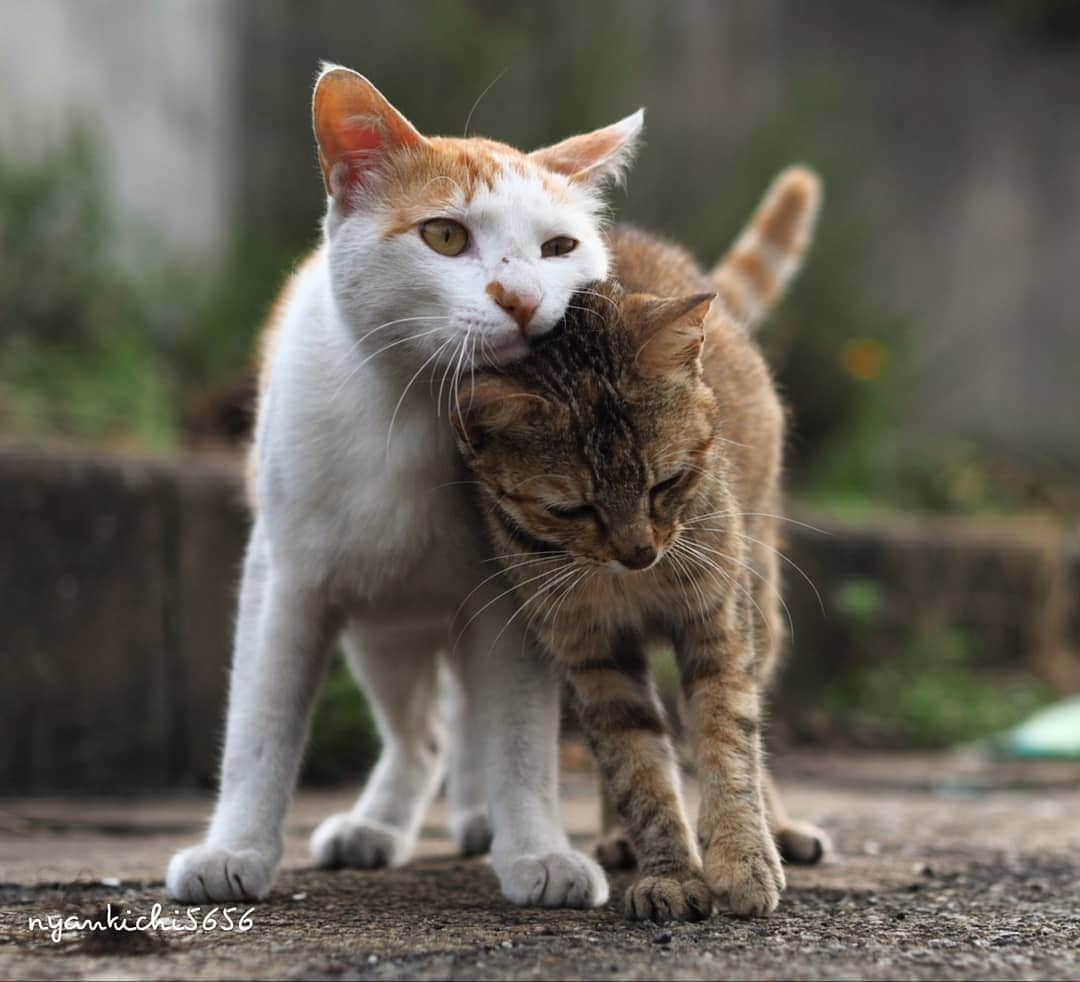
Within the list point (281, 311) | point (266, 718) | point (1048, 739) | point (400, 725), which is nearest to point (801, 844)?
point (400, 725)

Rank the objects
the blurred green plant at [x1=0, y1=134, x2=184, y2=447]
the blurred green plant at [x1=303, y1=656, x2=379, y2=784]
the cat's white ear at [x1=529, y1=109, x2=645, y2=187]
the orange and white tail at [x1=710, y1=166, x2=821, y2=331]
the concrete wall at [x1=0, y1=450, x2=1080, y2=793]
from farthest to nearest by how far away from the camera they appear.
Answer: the blurred green plant at [x1=0, y1=134, x2=184, y2=447]
the blurred green plant at [x1=303, y1=656, x2=379, y2=784]
the concrete wall at [x1=0, y1=450, x2=1080, y2=793]
the orange and white tail at [x1=710, y1=166, x2=821, y2=331]
the cat's white ear at [x1=529, y1=109, x2=645, y2=187]

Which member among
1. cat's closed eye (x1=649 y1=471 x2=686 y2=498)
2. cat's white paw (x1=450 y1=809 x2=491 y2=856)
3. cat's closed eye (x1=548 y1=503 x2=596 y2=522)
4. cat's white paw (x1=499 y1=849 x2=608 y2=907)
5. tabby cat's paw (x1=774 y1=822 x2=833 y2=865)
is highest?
cat's closed eye (x1=649 y1=471 x2=686 y2=498)

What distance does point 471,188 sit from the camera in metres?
2.26

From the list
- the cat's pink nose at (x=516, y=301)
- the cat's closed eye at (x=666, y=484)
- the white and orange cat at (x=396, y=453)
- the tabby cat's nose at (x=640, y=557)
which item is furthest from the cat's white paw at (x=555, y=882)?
the cat's pink nose at (x=516, y=301)

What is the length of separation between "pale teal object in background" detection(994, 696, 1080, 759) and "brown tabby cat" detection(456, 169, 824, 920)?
2.79 meters

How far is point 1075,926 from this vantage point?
79.7 inches

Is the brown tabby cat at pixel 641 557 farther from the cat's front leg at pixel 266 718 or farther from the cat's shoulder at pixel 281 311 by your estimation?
the cat's shoulder at pixel 281 311

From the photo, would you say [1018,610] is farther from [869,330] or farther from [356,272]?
[356,272]

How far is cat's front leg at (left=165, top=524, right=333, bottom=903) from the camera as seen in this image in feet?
7.64

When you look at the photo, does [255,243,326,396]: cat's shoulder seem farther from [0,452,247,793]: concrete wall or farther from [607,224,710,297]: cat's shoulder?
[0,452,247,793]: concrete wall

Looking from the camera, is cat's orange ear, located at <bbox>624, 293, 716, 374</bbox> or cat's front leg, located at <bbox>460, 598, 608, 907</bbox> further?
cat's front leg, located at <bbox>460, 598, 608, 907</bbox>

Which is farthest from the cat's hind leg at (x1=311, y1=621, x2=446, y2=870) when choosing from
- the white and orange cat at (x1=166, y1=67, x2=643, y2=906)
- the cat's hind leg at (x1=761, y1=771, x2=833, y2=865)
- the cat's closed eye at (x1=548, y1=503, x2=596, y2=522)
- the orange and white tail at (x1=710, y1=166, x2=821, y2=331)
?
the orange and white tail at (x1=710, y1=166, x2=821, y2=331)

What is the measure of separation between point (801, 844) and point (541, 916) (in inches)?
32.5

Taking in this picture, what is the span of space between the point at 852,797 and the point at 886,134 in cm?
607
